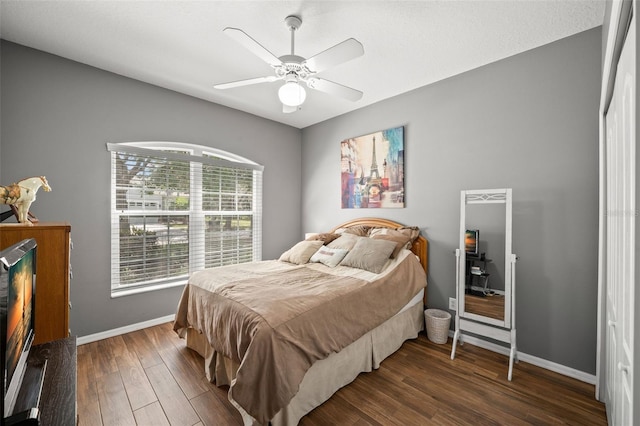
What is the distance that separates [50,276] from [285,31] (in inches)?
93.7

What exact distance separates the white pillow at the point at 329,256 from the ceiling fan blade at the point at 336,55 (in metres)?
1.87

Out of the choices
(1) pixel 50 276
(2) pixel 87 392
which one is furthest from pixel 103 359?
(1) pixel 50 276

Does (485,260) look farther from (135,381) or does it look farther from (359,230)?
(135,381)

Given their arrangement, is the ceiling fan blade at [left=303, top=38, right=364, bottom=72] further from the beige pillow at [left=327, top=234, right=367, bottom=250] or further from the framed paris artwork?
the beige pillow at [left=327, top=234, right=367, bottom=250]

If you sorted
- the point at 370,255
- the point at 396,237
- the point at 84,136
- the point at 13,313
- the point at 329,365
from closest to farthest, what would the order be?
the point at 13,313 < the point at 329,365 < the point at 84,136 < the point at 370,255 < the point at 396,237

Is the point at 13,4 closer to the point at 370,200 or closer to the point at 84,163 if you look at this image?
the point at 84,163

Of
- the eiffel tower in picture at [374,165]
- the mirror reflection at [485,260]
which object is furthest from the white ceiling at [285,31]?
the mirror reflection at [485,260]

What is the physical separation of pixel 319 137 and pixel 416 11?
8.25 feet

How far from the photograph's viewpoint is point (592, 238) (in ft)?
7.07

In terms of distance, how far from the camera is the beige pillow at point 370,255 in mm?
2778

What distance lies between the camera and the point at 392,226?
339cm

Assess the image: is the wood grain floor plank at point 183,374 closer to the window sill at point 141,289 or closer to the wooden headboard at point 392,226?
the window sill at point 141,289

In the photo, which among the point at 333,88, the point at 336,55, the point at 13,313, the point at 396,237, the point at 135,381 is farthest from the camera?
the point at 396,237

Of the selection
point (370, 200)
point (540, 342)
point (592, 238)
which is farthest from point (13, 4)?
point (540, 342)
